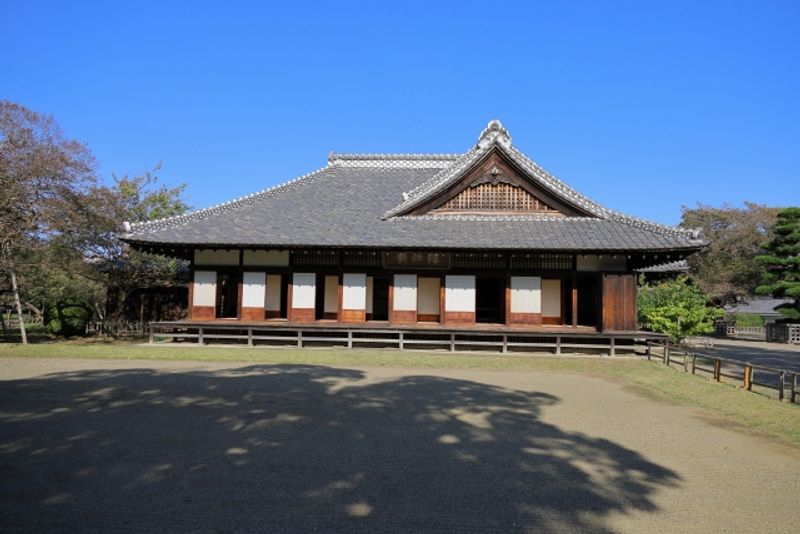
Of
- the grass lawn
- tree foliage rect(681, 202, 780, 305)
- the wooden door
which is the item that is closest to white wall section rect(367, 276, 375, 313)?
the grass lawn

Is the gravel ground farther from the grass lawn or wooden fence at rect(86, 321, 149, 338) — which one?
wooden fence at rect(86, 321, 149, 338)

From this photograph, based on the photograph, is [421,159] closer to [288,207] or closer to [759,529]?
[288,207]

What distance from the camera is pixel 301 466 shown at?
5246 mm

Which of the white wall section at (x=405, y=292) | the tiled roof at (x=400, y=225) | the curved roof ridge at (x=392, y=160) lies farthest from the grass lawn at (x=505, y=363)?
the curved roof ridge at (x=392, y=160)

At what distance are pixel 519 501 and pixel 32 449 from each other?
5388mm

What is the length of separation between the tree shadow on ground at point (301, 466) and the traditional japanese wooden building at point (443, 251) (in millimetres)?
8412

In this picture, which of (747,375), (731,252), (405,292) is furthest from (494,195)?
(731,252)

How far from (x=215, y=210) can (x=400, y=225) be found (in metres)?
7.32

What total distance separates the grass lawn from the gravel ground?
123cm

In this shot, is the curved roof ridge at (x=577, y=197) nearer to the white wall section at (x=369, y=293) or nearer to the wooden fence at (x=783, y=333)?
the white wall section at (x=369, y=293)

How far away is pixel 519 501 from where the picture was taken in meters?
4.48

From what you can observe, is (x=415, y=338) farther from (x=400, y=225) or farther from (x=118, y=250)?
(x=118, y=250)

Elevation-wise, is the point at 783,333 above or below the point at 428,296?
below

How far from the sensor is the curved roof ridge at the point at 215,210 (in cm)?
1740
